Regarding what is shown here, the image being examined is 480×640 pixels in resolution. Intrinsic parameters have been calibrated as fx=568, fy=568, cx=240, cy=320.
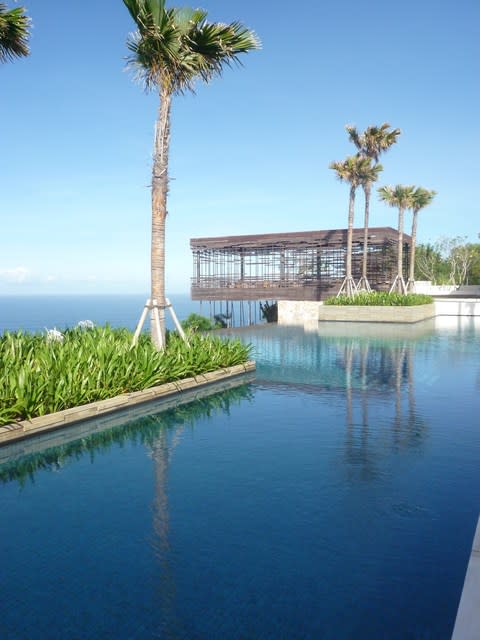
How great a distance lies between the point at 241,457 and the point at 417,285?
54630 millimetres

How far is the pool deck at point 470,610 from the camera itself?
349 cm

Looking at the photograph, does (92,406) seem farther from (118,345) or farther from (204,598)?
(204,598)

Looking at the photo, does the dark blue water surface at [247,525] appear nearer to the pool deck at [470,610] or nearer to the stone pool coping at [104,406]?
the pool deck at [470,610]

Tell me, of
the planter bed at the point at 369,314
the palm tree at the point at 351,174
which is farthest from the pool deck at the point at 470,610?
the palm tree at the point at 351,174

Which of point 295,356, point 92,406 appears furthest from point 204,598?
point 295,356

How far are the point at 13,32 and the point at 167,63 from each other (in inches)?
144

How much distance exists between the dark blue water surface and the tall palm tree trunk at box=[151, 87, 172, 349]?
4323 mm

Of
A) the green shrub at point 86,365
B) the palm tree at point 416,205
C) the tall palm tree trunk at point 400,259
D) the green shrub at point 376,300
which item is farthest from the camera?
the palm tree at point 416,205

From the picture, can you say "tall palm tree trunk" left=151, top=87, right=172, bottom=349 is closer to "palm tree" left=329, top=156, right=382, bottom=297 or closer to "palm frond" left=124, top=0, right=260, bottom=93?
"palm frond" left=124, top=0, right=260, bottom=93

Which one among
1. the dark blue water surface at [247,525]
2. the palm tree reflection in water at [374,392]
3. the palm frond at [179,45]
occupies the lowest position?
the dark blue water surface at [247,525]

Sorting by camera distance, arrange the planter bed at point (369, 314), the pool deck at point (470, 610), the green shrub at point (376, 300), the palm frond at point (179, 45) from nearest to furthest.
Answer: the pool deck at point (470, 610)
the palm frond at point (179, 45)
the planter bed at point (369, 314)
the green shrub at point (376, 300)

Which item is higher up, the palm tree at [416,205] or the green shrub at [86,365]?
the palm tree at [416,205]

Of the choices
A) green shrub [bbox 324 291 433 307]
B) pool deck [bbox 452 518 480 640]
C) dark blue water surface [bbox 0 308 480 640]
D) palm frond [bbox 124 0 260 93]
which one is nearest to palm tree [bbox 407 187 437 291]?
green shrub [bbox 324 291 433 307]

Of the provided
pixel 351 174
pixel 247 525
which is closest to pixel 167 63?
pixel 247 525
